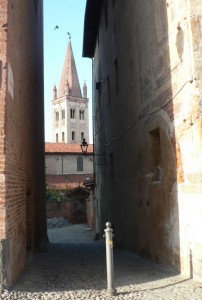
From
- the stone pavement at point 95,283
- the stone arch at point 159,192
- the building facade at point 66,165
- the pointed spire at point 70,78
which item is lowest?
the stone pavement at point 95,283

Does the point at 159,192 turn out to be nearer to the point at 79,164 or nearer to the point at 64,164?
the point at 64,164

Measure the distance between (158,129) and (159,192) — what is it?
1298mm

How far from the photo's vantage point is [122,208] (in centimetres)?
1194

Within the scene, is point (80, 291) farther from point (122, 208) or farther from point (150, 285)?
point (122, 208)

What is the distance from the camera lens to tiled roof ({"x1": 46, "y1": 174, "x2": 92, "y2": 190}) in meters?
42.0

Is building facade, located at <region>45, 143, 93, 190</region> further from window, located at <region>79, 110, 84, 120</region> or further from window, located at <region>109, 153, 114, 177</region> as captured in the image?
window, located at <region>79, 110, 84, 120</region>

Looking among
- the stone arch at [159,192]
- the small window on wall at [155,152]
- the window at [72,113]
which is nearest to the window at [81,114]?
the window at [72,113]

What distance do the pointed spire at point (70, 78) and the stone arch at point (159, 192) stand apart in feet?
247

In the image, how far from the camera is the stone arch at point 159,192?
678cm

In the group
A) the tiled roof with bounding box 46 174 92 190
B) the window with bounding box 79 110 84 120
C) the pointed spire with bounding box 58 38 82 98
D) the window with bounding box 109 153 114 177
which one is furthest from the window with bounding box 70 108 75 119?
the window with bounding box 109 153 114 177

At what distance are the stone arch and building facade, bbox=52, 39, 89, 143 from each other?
247ft

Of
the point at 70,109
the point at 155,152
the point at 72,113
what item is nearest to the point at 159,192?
the point at 155,152

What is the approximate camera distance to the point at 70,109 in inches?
3366

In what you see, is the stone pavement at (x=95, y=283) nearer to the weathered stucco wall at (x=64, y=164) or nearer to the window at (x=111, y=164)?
the window at (x=111, y=164)
